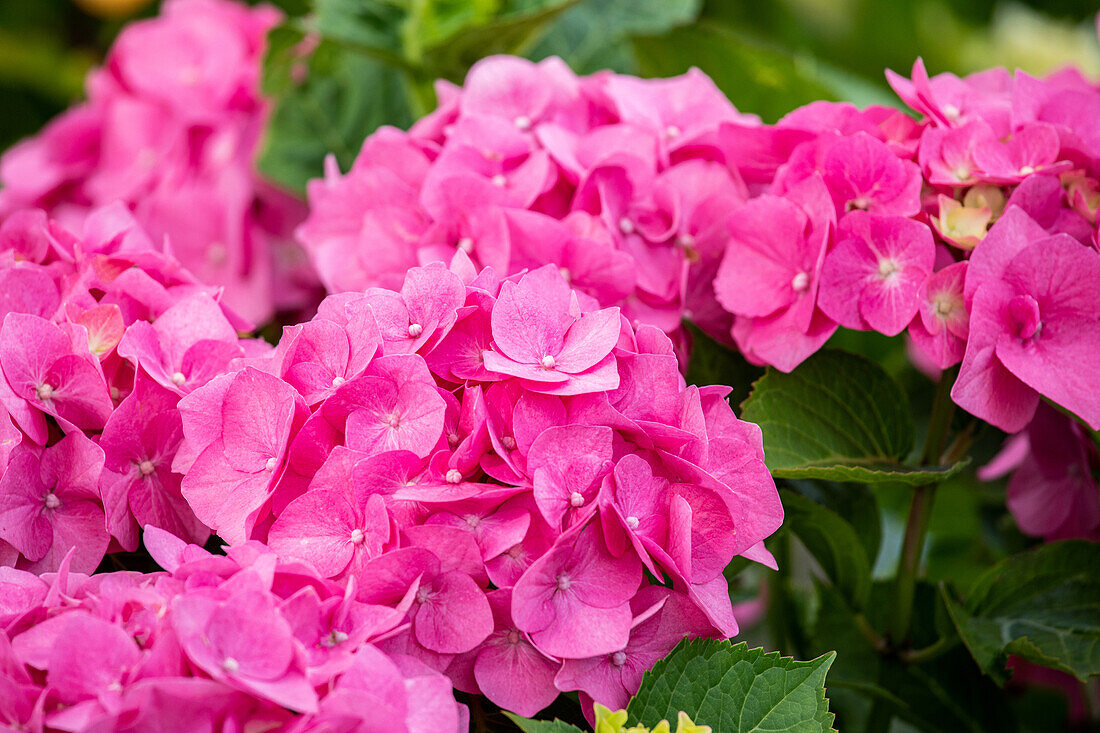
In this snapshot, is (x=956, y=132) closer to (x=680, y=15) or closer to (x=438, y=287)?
(x=438, y=287)

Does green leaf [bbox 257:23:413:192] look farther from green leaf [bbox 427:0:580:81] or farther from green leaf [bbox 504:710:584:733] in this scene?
green leaf [bbox 504:710:584:733]

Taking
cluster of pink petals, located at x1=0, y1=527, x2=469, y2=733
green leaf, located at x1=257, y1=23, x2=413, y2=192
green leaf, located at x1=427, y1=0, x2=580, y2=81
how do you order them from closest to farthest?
cluster of pink petals, located at x1=0, y1=527, x2=469, y2=733, green leaf, located at x1=427, y1=0, x2=580, y2=81, green leaf, located at x1=257, y1=23, x2=413, y2=192

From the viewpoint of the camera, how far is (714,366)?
0.62m

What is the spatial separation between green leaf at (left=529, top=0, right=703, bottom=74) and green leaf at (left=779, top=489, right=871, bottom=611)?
0.48 meters

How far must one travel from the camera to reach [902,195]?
0.54 meters

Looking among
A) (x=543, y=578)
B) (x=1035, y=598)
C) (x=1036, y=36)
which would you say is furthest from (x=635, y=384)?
(x=1036, y=36)

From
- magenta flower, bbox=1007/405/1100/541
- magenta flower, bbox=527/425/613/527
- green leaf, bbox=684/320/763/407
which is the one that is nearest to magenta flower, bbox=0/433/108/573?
magenta flower, bbox=527/425/613/527

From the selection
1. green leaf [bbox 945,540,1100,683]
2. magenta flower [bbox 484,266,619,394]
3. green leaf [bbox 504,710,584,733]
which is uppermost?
magenta flower [bbox 484,266,619,394]

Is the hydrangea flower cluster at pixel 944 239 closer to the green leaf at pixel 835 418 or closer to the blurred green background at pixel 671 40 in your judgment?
the green leaf at pixel 835 418

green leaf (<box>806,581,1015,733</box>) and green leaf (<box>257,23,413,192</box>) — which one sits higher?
green leaf (<box>257,23,413,192</box>)

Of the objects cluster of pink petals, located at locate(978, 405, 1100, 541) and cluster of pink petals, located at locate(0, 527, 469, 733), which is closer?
cluster of pink petals, located at locate(0, 527, 469, 733)

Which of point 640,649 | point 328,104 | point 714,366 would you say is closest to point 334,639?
point 640,649

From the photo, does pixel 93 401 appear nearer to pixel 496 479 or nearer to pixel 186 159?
pixel 496 479

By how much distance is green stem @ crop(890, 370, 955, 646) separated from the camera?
60 centimetres
